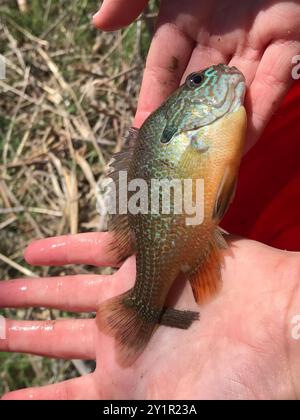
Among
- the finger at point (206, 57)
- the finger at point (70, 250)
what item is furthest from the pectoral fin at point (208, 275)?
the finger at point (206, 57)

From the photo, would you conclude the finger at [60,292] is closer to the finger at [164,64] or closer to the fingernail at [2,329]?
the fingernail at [2,329]

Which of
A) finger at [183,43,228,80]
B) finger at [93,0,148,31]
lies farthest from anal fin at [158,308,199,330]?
finger at [93,0,148,31]

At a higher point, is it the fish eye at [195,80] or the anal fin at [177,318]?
the fish eye at [195,80]

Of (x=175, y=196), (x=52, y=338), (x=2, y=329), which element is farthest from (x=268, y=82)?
(x=2, y=329)

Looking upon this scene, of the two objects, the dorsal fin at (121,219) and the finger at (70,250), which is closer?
the dorsal fin at (121,219)

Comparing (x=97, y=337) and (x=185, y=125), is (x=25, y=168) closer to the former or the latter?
(x=97, y=337)

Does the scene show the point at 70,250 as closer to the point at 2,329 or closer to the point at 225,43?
the point at 2,329
